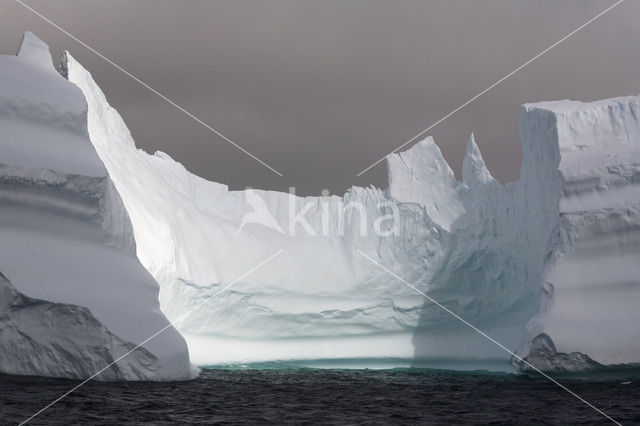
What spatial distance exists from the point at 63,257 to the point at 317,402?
5.27m

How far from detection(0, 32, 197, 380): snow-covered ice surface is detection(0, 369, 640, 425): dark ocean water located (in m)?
0.53

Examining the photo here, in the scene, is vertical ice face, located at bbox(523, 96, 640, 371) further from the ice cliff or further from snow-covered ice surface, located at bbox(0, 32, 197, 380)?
snow-covered ice surface, located at bbox(0, 32, 197, 380)

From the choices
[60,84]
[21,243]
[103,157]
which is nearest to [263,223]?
[103,157]

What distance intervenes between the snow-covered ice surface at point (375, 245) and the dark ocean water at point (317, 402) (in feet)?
13.7

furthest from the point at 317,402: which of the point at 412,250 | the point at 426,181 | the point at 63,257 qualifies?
the point at 426,181

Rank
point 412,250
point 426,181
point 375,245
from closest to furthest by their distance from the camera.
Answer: point 412,250 < point 426,181 < point 375,245

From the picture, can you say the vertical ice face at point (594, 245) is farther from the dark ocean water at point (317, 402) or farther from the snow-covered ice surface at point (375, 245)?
the dark ocean water at point (317, 402)

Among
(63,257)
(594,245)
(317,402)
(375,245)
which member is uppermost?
(375,245)

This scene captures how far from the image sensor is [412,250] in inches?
922

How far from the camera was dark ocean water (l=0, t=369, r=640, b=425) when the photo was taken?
1021 centimetres

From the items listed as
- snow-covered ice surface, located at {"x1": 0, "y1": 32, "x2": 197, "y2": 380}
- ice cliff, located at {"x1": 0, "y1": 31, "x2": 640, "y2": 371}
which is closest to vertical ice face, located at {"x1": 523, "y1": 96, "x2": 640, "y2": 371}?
ice cliff, located at {"x1": 0, "y1": 31, "x2": 640, "y2": 371}

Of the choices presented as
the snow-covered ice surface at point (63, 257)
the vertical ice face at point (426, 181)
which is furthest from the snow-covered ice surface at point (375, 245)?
the snow-covered ice surface at point (63, 257)

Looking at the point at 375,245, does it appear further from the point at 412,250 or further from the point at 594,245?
the point at 594,245

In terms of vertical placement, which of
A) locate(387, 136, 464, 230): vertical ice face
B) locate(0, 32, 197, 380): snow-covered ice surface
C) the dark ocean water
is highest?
locate(387, 136, 464, 230): vertical ice face
